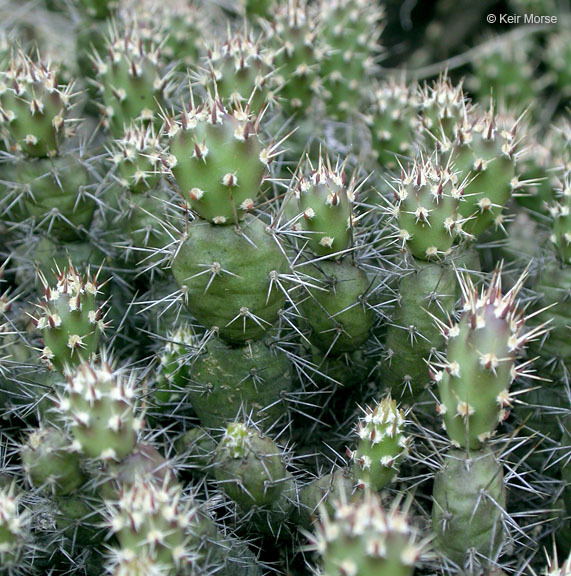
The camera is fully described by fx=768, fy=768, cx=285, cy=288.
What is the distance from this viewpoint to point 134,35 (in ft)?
11.3

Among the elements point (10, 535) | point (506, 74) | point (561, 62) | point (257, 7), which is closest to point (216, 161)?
point (10, 535)

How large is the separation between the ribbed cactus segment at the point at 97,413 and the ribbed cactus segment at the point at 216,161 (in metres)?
0.62

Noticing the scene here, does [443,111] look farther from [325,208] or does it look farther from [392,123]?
[325,208]

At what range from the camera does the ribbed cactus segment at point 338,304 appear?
8.98ft

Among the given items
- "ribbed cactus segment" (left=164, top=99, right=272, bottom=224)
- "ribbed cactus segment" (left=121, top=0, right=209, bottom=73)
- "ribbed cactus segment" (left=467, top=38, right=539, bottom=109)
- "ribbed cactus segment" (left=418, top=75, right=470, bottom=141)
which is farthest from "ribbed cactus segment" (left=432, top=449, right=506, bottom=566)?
"ribbed cactus segment" (left=467, top=38, right=539, bottom=109)

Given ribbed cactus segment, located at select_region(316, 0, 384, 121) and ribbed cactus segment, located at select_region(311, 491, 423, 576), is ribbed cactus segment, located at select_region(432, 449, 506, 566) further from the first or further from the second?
ribbed cactus segment, located at select_region(316, 0, 384, 121)

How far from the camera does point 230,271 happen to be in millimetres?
2410

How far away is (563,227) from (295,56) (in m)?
Answer: 1.48

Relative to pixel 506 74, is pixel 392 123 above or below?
above

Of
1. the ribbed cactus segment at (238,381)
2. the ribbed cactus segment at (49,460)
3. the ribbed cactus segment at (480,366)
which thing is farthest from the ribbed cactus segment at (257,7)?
the ribbed cactus segment at (49,460)

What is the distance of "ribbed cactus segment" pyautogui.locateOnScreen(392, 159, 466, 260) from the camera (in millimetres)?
2576

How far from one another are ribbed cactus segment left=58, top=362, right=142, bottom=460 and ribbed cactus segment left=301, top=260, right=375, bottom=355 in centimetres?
87

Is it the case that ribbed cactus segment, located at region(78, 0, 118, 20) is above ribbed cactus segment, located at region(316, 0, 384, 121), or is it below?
above

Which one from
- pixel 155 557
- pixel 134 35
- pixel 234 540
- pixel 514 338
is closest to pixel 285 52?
pixel 134 35
